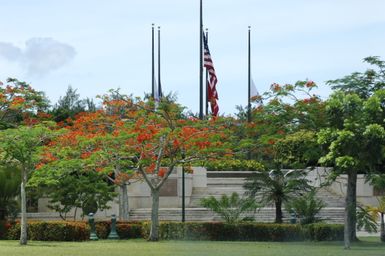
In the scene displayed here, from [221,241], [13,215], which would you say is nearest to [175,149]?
[221,241]

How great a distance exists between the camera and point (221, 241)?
31.2m

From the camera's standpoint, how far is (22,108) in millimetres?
40656

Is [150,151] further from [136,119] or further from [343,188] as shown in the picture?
[343,188]

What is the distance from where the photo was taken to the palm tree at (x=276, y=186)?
35.7 meters

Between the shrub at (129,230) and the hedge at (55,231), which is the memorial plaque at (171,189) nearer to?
the shrub at (129,230)

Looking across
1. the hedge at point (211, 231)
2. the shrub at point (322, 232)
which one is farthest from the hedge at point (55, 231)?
the shrub at point (322, 232)

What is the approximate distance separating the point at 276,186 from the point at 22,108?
13.5 m

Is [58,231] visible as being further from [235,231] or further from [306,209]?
[306,209]

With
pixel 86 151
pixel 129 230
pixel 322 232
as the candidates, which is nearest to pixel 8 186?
pixel 129 230

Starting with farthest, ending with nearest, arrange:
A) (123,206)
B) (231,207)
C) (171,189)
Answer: (171,189), (123,206), (231,207)

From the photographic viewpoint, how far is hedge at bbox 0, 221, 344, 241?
31.3 m

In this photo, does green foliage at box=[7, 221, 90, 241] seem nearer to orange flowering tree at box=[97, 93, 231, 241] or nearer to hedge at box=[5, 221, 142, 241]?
hedge at box=[5, 221, 142, 241]

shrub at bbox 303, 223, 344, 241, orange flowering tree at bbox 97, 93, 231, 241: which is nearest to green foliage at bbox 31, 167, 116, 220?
orange flowering tree at bbox 97, 93, 231, 241

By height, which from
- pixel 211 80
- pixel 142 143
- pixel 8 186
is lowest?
pixel 8 186
